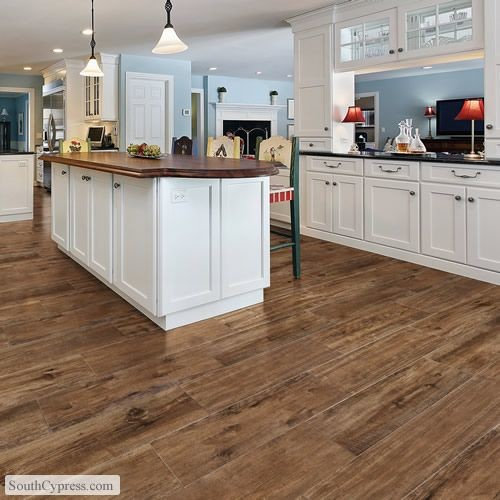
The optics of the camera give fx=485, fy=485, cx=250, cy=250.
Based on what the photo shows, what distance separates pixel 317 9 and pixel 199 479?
4716mm

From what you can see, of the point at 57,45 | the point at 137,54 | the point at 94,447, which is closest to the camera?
the point at 94,447

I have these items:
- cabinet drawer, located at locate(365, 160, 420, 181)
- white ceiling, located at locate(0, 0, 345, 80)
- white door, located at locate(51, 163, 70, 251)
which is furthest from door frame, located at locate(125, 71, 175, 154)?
cabinet drawer, located at locate(365, 160, 420, 181)

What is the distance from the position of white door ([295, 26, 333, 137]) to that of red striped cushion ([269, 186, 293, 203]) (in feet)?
5.63

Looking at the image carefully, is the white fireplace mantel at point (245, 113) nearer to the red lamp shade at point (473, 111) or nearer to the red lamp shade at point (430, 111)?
the red lamp shade at point (430, 111)

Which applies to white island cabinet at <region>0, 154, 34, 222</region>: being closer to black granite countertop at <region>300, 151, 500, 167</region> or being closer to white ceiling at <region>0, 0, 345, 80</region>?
white ceiling at <region>0, 0, 345, 80</region>

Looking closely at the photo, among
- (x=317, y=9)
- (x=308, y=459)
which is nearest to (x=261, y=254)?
(x=308, y=459)

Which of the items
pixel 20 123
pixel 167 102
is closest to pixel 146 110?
pixel 167 102

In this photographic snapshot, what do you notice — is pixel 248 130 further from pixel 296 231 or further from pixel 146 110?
pixel 296 231

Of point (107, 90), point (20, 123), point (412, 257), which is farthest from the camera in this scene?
point (20, 123)

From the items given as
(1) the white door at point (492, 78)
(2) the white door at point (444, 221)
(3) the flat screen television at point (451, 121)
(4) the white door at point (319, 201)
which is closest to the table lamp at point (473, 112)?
(1) the white door at point (492, 78)

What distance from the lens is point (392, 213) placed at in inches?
166

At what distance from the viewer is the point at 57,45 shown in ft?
22.7

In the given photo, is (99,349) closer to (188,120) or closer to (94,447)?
(94,447)

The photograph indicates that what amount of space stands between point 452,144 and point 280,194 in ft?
24.0
